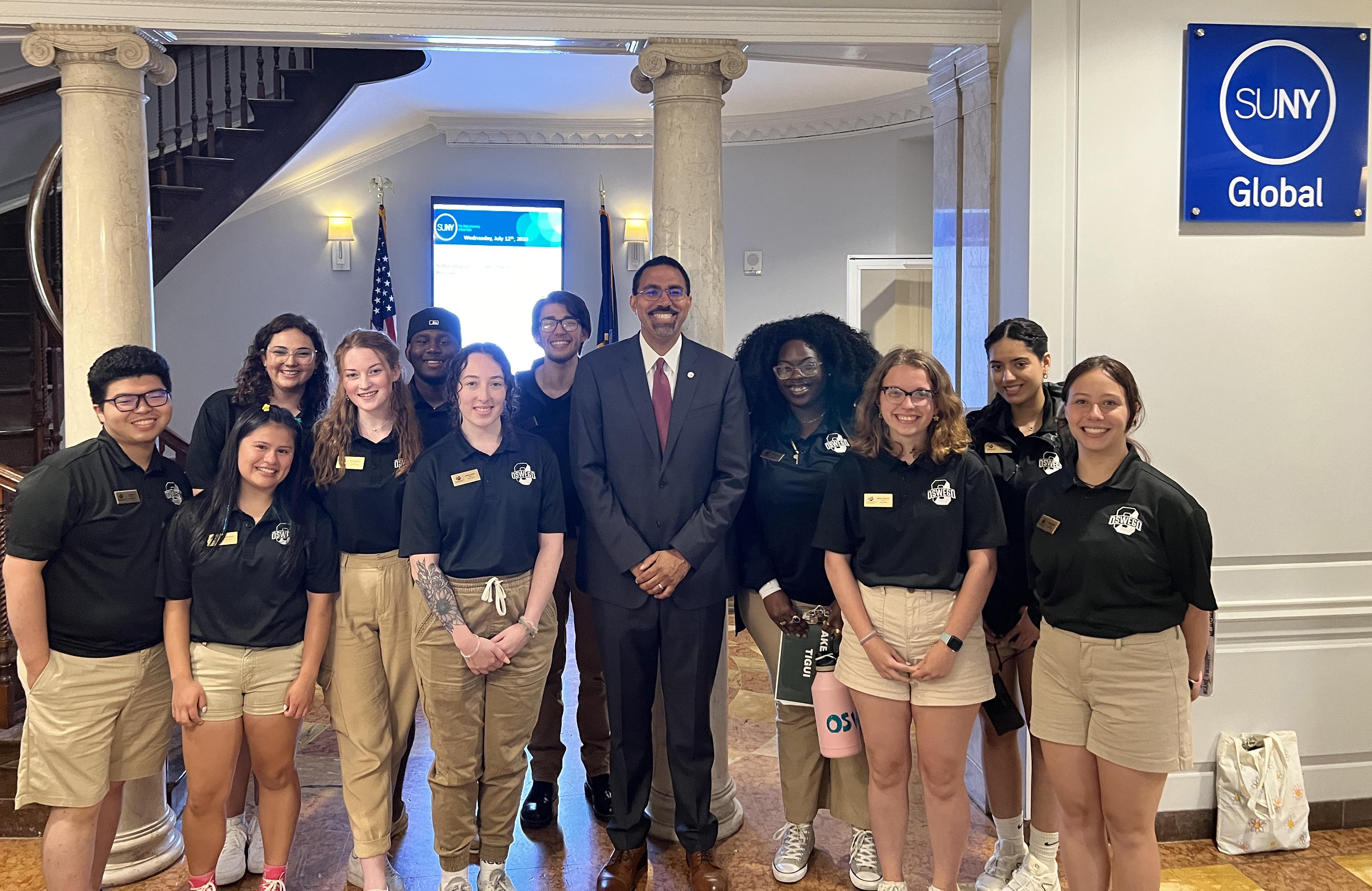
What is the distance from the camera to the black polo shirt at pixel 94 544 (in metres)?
2.44

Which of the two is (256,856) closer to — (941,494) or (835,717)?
(835,717)

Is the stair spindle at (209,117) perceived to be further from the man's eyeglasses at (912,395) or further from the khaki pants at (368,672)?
the man's eyeglasses at (912,395)

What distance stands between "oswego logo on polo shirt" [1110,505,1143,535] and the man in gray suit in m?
1.01

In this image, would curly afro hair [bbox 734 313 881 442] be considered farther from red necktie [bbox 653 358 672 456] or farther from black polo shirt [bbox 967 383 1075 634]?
black polo shirt [bbox 967 383 1075 634]

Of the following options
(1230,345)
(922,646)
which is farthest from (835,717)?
(1230,345)

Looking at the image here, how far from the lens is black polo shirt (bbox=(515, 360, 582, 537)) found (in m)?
3.13

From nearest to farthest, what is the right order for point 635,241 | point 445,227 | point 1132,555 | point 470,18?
point 1132,555 → point 470,18 → point 445,227 → point 635,241

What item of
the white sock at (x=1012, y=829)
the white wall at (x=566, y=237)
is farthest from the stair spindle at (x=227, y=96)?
the white sock at (x=1012, y=829)

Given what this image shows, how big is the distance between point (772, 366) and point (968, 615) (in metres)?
0.98

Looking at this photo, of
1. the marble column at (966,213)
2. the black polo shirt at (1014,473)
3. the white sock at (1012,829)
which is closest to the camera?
the black polo shirt at (1014,473)

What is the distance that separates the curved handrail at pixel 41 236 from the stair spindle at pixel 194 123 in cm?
120

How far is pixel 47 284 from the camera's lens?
→ 4609mm

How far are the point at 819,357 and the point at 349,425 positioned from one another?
1417 millimetres

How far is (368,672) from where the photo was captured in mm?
2787
